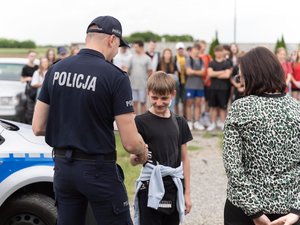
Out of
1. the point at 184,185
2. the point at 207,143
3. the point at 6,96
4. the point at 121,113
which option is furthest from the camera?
the point at 6,96

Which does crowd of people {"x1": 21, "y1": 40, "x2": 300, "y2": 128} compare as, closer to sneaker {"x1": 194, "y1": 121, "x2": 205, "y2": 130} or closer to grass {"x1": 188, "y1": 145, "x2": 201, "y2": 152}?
sneaker {"x1": 194, "y1": 121, "x2": 205, "y2": 130}

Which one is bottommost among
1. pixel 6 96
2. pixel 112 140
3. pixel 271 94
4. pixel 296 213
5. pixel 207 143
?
pixel 207 143

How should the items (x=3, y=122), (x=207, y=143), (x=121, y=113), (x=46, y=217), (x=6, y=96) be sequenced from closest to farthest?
(x=121, y=113) < (x=46, y=217) < (x=3, y=122) < (x=207, y=143) < (x=6, y=96)

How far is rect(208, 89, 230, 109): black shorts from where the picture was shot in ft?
41.8

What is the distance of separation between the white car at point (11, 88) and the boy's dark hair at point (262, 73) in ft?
31.6

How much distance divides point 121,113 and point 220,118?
32.7ft

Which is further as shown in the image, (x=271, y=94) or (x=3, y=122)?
(x=3, y=122)

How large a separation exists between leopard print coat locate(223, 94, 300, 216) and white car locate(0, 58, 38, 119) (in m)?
9.66

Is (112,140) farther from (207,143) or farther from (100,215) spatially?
(207,143)

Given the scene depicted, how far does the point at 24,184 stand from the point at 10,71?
985cm

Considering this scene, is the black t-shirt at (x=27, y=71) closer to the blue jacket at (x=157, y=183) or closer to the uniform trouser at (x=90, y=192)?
the blue jacket at (x=157, y=183)

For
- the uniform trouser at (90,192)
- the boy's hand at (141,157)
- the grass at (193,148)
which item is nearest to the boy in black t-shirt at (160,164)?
the boy's hand at (141,157)

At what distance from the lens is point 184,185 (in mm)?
4262

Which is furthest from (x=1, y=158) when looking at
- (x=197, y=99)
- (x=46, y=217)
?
(x=197, y=99)
